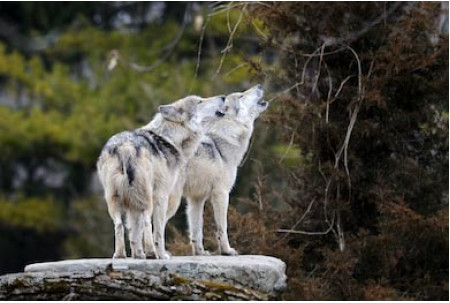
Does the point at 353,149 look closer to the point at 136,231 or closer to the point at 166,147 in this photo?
the point at 166,147

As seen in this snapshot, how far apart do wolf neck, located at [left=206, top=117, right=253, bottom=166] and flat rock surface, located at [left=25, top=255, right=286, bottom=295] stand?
66.1 inches

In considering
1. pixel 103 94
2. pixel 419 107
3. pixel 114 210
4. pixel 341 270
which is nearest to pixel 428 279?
pixel 341 270

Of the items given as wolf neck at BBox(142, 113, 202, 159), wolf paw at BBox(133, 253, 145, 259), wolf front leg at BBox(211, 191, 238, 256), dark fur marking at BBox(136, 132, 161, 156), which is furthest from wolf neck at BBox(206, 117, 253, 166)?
wolf paw at BBox(133, 253, 145, 259)

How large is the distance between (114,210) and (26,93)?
20.3 m

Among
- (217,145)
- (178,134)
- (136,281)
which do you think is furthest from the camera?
(217,145)

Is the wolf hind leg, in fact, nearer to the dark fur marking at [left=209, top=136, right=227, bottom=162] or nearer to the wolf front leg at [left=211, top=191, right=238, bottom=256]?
the wolf front leg at [left=211, top=191, right=238, bottom=256]

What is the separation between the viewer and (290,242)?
14.5 m

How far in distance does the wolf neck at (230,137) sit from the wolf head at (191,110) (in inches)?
29.1

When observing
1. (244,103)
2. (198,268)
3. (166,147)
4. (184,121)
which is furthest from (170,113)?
(198,268)

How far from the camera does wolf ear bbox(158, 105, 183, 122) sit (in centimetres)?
1090

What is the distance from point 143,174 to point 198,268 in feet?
2.95

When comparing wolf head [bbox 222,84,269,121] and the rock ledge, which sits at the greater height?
wolf head [bbox 222,84,269,121]

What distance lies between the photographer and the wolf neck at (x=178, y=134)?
35.7 ft

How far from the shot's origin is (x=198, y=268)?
32.7 ft
